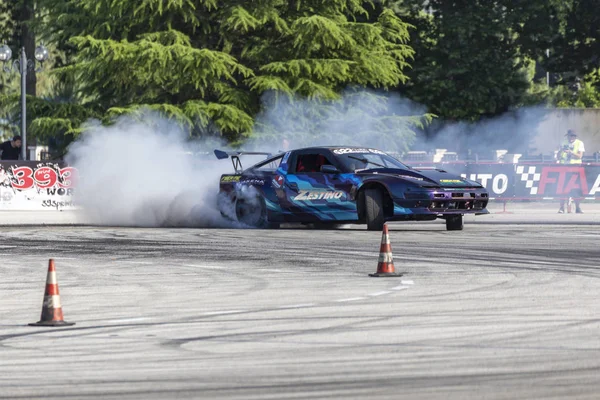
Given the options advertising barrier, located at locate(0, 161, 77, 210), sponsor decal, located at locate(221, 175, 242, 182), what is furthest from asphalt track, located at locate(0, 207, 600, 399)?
advertising barrier, located at locate(0, 161, 77, 210)

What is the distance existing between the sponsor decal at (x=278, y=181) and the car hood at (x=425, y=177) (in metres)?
1.48

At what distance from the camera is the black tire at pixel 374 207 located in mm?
21516

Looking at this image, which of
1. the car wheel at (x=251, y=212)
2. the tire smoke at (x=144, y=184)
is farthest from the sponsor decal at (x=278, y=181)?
the tire smoke at (x=144, y=184)

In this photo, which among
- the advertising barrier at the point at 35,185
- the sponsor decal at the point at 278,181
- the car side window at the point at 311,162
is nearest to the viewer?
the sponsor decal at the point at 278,181

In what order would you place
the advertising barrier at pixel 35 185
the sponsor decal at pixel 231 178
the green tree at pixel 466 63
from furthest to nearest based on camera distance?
the green tree at pixel 466 63
the advertising barrier at pixel 35 185
the sponsor decal at pixel 231 178

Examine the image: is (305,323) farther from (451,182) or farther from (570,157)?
(570,157)

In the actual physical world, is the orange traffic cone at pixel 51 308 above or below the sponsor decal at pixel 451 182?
below

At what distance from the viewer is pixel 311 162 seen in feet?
74.4

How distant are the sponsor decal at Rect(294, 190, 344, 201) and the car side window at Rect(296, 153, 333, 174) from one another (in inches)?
18.8

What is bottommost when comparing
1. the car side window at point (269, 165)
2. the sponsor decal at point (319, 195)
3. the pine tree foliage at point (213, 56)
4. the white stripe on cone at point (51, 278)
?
the white stripe on cone at point (51, 278)

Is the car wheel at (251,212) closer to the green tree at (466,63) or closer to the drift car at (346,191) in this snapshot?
the drift car at (346,191)

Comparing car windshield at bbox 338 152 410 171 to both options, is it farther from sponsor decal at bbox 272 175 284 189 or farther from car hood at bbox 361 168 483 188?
sponsor decal at bbox 272 175 284 189

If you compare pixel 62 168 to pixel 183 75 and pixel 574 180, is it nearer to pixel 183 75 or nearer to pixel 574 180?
pixel 183 75

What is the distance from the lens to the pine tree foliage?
37.0m
